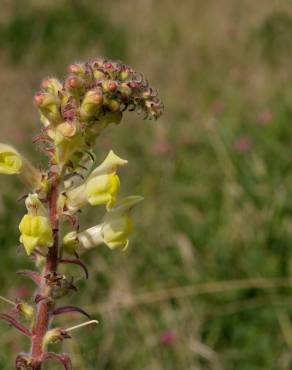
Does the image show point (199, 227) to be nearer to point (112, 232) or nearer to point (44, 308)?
point (112, 232)

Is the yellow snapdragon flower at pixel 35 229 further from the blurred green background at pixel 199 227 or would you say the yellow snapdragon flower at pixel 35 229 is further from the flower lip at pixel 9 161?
the blurred green background at pixel 199 227

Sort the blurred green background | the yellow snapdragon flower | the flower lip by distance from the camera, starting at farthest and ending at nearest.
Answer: the blurred green background
the flower lip
the yellow snapdragon flower

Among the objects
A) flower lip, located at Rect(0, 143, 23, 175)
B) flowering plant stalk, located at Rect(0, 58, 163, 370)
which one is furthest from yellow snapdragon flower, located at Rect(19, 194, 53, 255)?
flower lip, located at Rect(0, 143, 23, 175)

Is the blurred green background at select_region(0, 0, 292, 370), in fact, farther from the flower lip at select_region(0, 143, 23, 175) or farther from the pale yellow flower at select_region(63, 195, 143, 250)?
the flower lip at select_region(0, 143, 23, 175)

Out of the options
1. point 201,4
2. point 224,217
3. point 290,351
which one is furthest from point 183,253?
point 201,4

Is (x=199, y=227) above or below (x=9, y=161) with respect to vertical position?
above

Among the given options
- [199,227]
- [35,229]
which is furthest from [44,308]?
[199,227]

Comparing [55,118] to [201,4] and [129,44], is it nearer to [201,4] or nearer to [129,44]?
[129,44]
